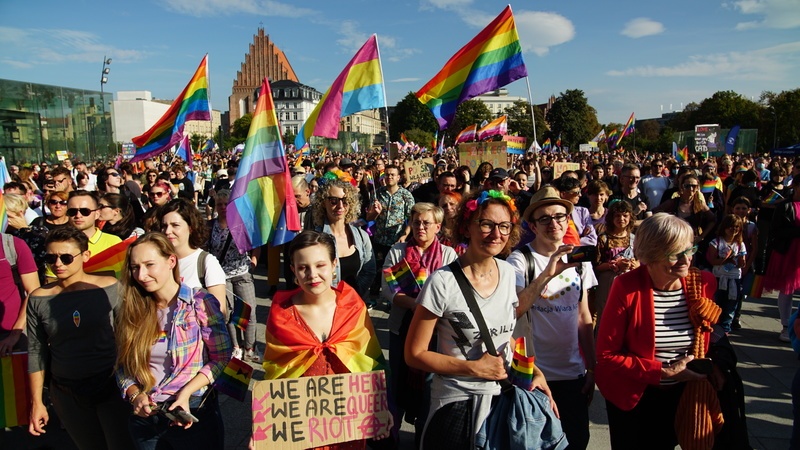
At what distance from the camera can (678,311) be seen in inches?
97.7

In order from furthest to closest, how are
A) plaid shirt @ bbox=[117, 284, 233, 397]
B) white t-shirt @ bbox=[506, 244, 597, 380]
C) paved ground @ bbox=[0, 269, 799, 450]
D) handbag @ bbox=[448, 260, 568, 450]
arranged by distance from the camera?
1. paved ground @ bbox=[0, 269, 799, 450]
2. white t-shirt @ bbox=[506, 244, 597, 380]
3. plaid shirt @ bbox=[117, 284, 233, 397]
4. handbag @ bbox=[448, 260, 568, 450]

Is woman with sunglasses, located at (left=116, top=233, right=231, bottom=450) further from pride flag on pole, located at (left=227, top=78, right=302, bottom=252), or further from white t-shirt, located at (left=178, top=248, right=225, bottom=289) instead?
pride flag on pole, located at (left=227, top=78, right=302, bottom=252)

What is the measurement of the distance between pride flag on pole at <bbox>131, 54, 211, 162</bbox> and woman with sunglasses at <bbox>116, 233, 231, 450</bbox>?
5.86m

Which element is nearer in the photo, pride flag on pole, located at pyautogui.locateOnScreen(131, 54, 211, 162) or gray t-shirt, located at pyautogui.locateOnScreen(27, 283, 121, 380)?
gray t-shirt, located at pyautogui.locateOnScreen(27, 283, 121, 380)

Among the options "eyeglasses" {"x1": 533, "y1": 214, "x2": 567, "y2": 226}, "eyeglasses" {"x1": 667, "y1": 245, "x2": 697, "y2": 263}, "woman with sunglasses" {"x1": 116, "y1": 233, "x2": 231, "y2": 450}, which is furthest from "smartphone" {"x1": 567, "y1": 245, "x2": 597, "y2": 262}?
"woman with sunglasses" {"x1": 116, "y1": 233, "x2": 231, "y2": 450}

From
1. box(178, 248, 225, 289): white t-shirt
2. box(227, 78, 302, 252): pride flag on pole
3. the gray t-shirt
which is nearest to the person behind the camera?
the gray t-shirt

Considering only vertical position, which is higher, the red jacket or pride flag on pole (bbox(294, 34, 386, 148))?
pride flag on pole (bbox(294, 34, 386, 148))

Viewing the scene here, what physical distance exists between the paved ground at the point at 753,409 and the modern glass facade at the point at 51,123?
19.6 meters

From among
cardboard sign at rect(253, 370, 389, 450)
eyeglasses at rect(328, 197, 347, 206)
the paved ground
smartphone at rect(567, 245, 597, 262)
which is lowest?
the paved ground

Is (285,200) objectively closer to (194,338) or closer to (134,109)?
(194,338)

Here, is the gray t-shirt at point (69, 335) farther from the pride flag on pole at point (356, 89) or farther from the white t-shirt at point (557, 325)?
the pride flag on pole at point (356, 89)

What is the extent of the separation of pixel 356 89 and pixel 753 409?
198 inches

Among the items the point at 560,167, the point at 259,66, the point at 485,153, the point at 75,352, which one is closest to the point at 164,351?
the point at 75,352

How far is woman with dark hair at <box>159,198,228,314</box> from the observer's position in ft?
11.3
